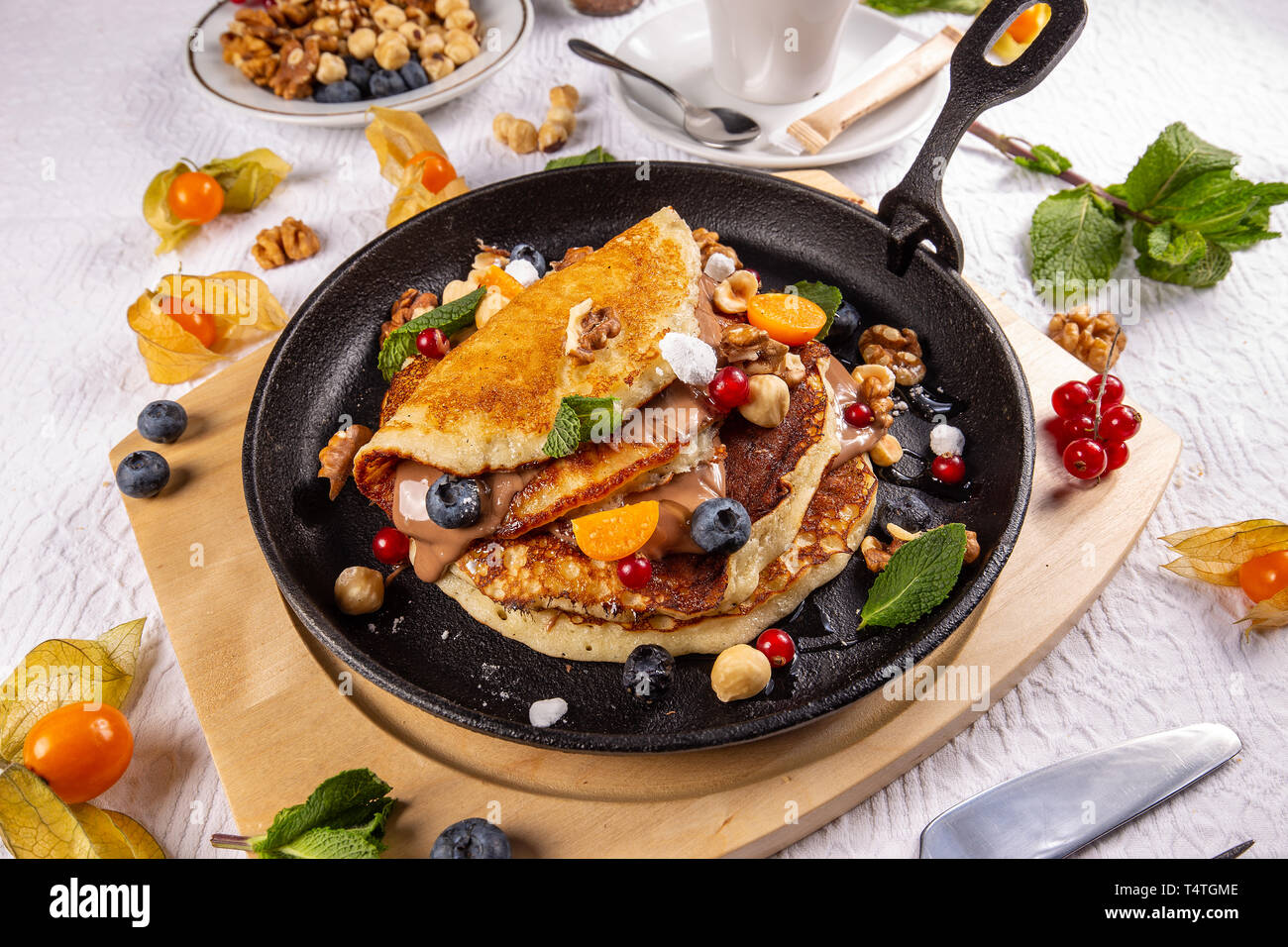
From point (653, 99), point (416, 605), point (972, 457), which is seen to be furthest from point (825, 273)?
point (416, 605)

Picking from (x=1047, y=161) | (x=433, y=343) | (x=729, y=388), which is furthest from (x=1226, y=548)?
(x=433, y=343)

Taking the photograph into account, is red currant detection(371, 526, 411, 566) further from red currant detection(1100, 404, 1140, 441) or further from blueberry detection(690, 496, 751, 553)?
red currant detection(1100, 404, 1140, 441)

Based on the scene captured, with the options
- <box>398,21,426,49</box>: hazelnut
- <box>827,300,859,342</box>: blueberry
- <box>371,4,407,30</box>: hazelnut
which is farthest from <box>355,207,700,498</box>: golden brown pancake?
<box>371,4,407,30</box>: hazelnut

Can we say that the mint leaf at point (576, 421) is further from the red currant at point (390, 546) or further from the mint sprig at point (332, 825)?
the mint sprig at point (332, 825)

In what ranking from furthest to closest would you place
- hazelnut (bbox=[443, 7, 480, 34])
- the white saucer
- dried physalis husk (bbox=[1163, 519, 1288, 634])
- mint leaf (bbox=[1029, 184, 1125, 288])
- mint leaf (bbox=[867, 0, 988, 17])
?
mint leaf (bbox=[867, 0, 988, 17]), hazelnut (bbox=[443, 7, 480, 34]), the white saucer, mint leaf (bbox=[1029, 184, 1125, 288]), dried physalis husk (bbox=[1163, 519, 1288, 634])

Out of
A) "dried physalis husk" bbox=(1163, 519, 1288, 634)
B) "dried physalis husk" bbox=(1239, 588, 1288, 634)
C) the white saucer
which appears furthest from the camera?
the white saucer
